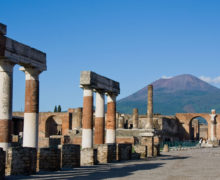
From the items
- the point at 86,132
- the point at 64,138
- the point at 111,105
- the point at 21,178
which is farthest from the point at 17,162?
the point at 64,138

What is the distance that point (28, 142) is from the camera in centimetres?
1577

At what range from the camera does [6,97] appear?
14.3 metres

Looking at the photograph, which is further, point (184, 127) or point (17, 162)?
point (184, 127)

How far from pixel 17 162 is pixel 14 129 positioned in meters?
34.2

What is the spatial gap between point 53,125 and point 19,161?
4579cm

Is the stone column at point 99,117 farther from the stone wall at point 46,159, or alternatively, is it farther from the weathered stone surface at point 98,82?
the stone wall at point 46,159

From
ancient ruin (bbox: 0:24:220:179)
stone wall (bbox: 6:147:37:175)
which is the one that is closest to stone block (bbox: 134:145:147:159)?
ancient ruin (bbox: 0:24:220:179)

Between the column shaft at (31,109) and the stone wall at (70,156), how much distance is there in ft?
3.65

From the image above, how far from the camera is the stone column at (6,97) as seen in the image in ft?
46.0

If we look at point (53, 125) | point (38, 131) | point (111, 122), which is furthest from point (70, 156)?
point (53, 125)

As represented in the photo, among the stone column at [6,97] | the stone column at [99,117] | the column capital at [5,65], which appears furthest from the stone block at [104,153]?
the column capital at [5,65]

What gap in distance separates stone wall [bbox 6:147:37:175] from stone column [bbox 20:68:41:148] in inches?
106

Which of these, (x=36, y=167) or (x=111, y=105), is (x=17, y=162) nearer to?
(x=36, y=167)

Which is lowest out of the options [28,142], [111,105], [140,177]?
[140,177]
